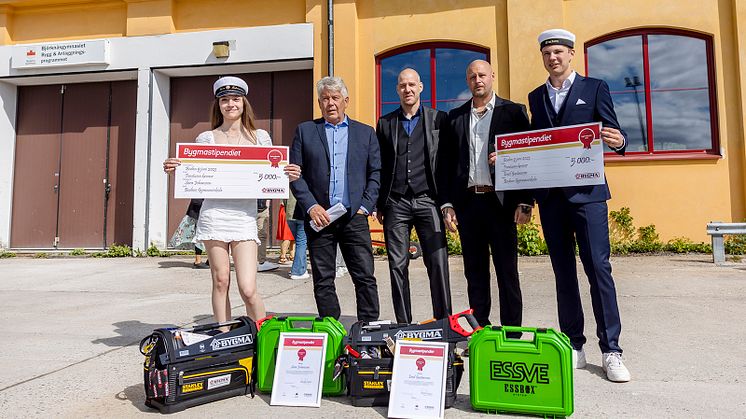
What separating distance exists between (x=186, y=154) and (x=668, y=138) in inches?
363

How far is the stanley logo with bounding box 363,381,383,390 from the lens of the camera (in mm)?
2643

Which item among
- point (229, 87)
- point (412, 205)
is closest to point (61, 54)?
point (229, 87)

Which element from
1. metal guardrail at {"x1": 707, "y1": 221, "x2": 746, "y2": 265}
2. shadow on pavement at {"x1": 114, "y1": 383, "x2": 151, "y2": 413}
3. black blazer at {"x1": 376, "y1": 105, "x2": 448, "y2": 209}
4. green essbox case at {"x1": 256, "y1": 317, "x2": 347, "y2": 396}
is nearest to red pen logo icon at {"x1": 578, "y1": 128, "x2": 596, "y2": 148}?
black blazer at {"x1": 376, "y1": 105, "x2": 448, "y2": 209}

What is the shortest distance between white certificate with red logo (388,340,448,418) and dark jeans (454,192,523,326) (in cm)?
121

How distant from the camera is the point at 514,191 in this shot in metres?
3.56

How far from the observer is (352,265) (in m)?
3.71

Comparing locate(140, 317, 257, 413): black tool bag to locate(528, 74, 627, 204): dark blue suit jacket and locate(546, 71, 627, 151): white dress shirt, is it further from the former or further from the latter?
locate(546, 71, 627, 151): white dress shirt

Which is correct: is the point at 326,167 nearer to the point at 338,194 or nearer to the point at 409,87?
the point at 338,194

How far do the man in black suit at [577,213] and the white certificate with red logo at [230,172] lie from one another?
1.86m

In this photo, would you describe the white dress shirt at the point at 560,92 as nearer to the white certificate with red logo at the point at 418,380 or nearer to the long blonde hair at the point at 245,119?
the white certificate with red logo at the point at 418,380

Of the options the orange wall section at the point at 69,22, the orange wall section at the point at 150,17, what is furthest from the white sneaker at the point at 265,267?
the orange wall section at the point at 69,22

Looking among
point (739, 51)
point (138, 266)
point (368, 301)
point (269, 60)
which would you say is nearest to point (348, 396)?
point (368, 301)

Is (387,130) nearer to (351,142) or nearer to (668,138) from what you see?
(351,142)

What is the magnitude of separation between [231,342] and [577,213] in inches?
90.1
